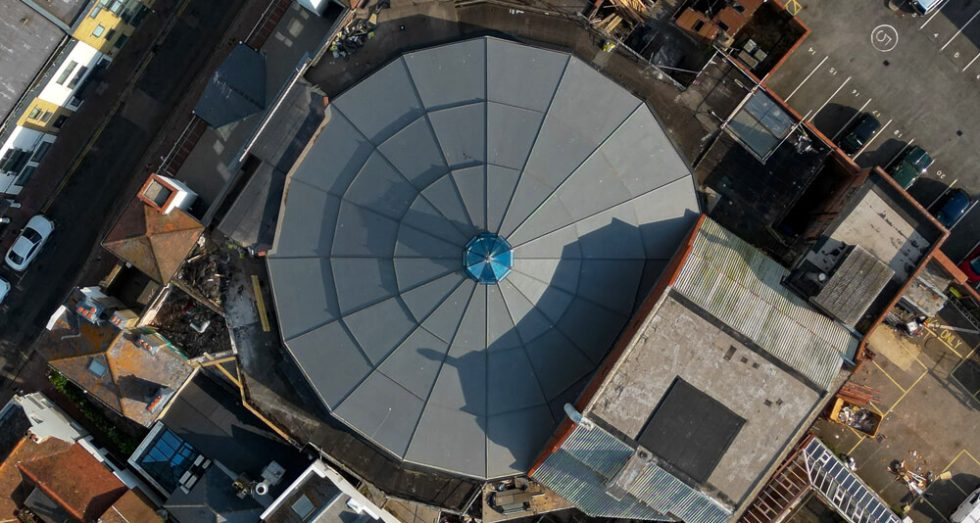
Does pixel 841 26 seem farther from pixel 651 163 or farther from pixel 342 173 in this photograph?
pixel 342 173

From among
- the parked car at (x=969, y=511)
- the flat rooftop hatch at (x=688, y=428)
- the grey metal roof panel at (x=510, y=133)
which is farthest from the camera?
the parked car at (x=969, y=511)

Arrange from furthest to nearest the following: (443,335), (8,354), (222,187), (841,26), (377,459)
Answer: (8,354) < (841,26) < (222,187) < (377,459) < (443,335)

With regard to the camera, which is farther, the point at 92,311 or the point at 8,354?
the point at 8,354

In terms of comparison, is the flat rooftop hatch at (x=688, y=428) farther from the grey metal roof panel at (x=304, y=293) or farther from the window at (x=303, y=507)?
the window at (x=303, y=507)

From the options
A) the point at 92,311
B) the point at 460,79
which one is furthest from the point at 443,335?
the point at 92,311

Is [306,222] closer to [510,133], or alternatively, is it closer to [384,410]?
[384,410]

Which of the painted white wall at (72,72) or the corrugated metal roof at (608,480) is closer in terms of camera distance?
the corrugated metal roof at (608,480)

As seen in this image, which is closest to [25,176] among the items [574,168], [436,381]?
[436,381]

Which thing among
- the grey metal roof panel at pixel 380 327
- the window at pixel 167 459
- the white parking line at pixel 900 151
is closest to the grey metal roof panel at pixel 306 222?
the grey metal roof panel at pixel 380 327
